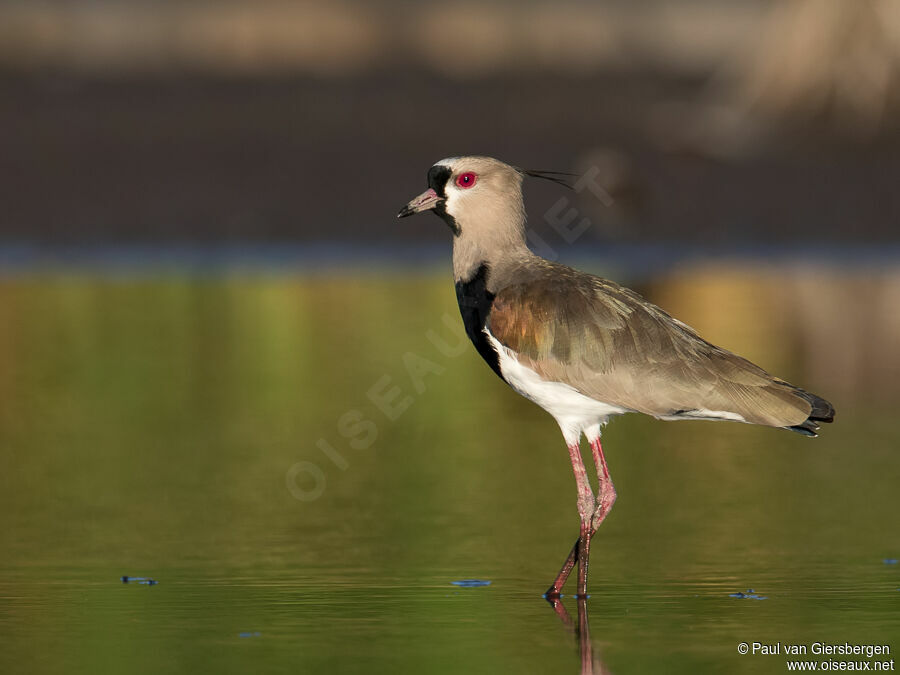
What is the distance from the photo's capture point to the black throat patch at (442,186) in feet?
26.7

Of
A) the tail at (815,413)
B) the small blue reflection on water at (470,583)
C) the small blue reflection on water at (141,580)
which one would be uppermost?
the tail at (815,413)

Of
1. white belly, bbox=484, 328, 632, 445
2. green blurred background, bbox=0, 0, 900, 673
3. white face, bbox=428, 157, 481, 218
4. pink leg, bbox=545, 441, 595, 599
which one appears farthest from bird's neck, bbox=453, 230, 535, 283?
green blurred background, bbox=0, 0, 900, 673

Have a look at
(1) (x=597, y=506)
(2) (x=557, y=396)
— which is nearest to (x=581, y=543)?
(1) (x=597, y=506)

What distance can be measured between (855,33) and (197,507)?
56.3ft

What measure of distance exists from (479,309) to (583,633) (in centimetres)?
155

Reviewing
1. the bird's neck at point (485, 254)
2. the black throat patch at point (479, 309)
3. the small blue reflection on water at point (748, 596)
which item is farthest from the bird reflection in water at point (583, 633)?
the bird's neck at point (485, 254)

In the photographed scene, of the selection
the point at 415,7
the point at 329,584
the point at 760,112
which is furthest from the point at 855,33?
the point at 329,584

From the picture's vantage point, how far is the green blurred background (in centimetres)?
722

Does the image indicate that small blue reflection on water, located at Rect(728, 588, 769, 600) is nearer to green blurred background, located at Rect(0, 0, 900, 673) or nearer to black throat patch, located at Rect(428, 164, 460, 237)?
green blurred background, located at Rect(0, 0, 900, 673)

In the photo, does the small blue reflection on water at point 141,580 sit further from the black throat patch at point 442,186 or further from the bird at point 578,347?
the black throat patch at point 442,186

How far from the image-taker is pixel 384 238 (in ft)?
72.3

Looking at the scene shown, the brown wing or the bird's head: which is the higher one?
the bird's head

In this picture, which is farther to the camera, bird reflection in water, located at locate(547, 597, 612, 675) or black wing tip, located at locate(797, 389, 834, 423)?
black wing tip, located at locate(797, 389, 834, 423)

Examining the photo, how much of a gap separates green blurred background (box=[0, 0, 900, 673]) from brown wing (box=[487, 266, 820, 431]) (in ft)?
2.21
